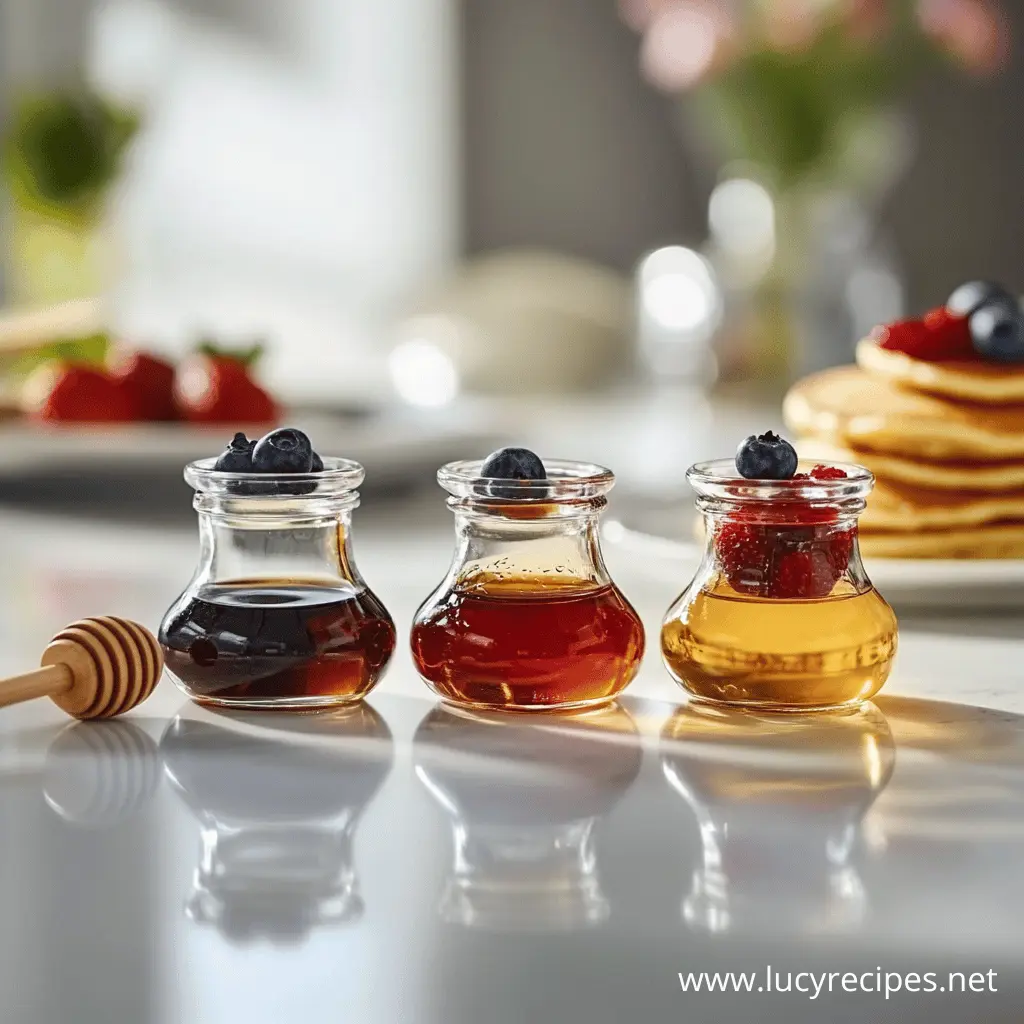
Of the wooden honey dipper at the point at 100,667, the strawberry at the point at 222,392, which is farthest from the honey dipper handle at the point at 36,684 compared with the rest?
the strawberry at the point at 222,392

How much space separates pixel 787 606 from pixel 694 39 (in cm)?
259

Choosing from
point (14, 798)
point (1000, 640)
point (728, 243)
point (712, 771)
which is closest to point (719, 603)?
point (712, 771)

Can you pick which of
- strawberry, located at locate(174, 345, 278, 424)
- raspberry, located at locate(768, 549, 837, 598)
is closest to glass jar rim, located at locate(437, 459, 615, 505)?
raspberry, located at locate(768, 549, 837, 598)

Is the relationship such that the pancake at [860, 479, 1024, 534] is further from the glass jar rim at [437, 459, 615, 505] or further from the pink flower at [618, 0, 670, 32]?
the pink flower at [618, 0, 670, 32]

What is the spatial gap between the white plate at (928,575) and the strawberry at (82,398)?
0.82 metres

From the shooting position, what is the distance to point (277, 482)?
0.96m

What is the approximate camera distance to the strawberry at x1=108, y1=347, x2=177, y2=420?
192 cm

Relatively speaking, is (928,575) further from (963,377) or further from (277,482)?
(277,482)

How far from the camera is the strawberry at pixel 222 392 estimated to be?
1.85 meters

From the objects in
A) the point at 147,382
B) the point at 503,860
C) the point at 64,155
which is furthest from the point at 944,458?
the point at 64,155

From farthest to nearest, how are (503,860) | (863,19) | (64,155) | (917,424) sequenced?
(64,155) < (863,19) < (917,424) < (503,860)

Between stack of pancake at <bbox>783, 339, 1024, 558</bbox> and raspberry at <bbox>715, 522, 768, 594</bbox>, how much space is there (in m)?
0.38

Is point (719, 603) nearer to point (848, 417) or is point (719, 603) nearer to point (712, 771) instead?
point (712, 771)

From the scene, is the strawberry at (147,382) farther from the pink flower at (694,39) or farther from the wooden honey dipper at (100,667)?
the pink flower at (694,39)
